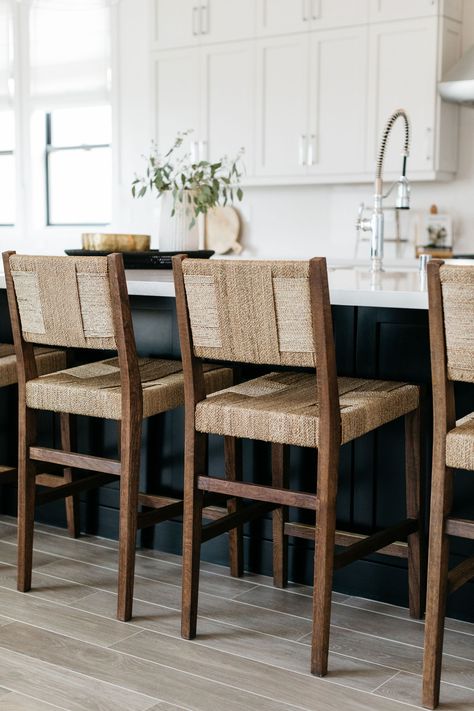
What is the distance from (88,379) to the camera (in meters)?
2.67

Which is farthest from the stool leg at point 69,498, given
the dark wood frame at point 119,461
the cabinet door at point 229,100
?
the cabinet door at point 229,100

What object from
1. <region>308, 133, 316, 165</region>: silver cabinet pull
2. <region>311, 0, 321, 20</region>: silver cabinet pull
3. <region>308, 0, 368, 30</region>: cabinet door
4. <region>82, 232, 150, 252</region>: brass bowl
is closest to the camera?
<region>82, 232, 150, 252</region>: brass bowl

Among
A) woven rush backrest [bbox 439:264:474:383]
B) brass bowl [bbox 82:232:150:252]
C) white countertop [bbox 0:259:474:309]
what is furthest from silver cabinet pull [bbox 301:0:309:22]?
→ woven rush backrest [bbox 439:264:474:383]

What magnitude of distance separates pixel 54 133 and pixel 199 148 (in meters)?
1.55

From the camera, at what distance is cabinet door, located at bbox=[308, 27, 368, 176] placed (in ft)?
16.9

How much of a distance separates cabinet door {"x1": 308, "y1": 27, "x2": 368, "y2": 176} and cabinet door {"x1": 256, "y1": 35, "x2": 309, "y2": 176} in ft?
0.21

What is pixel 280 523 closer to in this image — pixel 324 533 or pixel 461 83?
pixel 324 533

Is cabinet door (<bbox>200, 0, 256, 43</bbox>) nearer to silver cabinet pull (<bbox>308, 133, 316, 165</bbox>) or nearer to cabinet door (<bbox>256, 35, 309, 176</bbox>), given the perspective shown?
cabinet door (<bbox>256, 35, 309, 176</bbox>)

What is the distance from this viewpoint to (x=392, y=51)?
16.5 feet

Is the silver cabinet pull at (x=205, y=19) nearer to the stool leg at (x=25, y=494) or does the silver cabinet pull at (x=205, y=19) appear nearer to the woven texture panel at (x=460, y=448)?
the stool leg at (x=25, y=494)

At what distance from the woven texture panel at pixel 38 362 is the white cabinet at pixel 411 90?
2653 millimetres

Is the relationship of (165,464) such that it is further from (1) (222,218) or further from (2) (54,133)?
(2) (54,133)

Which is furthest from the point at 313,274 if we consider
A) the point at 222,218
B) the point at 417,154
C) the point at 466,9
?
the point at 222,218

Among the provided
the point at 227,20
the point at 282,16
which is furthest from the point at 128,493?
the point at 227,20
